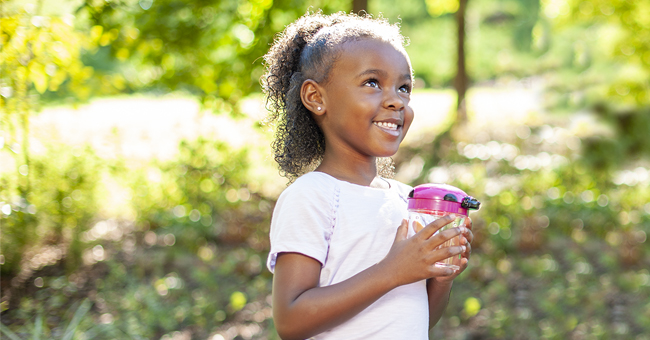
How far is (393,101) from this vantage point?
152 centimetres

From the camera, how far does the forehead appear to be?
154 cm

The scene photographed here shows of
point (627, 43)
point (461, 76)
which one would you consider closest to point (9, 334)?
point (461, 76)

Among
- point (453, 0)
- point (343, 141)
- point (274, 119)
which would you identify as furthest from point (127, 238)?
point (453, 0)

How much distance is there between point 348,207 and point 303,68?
0.49 m

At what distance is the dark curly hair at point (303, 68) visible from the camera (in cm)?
161

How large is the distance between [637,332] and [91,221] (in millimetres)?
4582

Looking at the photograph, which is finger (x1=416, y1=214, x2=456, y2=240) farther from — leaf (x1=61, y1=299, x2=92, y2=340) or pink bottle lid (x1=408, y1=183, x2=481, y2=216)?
leaf (x1=61, y1=299, x2=92, y2=340)

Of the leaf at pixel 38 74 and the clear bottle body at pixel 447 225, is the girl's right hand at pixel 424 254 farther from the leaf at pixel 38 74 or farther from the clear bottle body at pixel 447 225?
the leaf at pixel 38 74

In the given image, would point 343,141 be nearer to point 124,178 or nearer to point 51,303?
point 51,303

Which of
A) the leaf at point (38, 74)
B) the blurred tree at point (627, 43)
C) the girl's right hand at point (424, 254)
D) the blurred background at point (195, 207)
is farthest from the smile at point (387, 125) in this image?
the blurred tree at point (627, 43)

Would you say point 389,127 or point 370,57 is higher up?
point 370,57

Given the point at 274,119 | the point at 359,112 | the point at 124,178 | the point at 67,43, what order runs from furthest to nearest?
the point at 124,178, the point at 67,43, the point at 274,119, the point at 359,112

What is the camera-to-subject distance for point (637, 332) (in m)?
4.24

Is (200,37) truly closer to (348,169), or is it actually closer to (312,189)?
(348,169)
